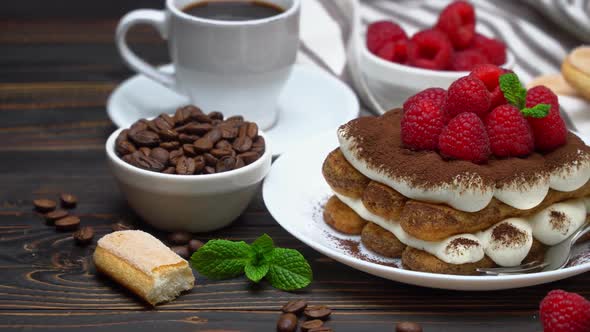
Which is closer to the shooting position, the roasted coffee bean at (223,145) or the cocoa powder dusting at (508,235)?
the cocoa powder dusting at (508,235)

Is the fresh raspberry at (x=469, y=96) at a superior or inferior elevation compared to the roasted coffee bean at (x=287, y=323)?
superior

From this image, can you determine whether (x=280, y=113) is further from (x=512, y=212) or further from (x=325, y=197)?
(x=512, y=212)

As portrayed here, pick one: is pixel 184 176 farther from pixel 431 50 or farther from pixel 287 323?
pixel 431 50

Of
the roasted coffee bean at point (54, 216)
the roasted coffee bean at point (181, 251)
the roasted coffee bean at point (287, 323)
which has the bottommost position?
the roasted coffee bean at point (54, 216)

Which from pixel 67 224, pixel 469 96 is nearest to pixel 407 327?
pixel 469 96

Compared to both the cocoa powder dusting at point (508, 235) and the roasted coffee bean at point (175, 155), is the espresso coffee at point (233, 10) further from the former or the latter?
the cocoa powder dusting at point (508, 235)

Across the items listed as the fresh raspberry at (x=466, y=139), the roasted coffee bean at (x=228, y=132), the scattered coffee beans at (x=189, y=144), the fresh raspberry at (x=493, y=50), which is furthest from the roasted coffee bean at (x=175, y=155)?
the fresh raspberry at (x=493, y=50)
